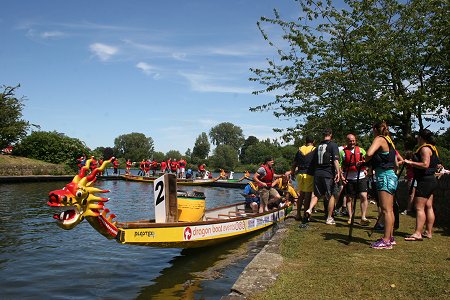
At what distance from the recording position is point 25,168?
36.2 m

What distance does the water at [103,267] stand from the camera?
24.7ft

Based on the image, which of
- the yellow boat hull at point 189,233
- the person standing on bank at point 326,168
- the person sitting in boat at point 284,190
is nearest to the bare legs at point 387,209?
the person standing on bank at point 326,168

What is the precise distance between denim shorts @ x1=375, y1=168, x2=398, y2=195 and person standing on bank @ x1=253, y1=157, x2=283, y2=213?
228 inches

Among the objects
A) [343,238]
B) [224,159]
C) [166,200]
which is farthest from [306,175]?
[224,159]

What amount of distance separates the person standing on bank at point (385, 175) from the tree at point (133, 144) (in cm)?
12054

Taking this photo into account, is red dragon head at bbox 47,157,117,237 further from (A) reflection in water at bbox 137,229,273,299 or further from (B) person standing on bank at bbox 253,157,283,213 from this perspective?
(B) person standing on bank at bbox 253,157,283,213

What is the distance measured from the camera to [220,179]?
41844mm

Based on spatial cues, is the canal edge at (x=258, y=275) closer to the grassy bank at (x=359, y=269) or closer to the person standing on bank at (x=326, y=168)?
the grassy bank at (x=359, y=269)

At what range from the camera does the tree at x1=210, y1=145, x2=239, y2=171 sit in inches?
4619

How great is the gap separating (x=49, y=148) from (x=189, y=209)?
39170 millimetres

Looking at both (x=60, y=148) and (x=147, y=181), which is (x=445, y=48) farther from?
(x=60, y=148)

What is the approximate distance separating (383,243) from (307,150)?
3.99m

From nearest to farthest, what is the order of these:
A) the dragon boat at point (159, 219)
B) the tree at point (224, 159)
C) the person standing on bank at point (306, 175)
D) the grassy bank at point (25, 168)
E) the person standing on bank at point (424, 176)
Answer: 1. the dragon boat at point (159, 219)
2. the person standing on bank at point (424, 176)
3. the person standing on bank at point (306, 175)
4. the grassy bank at point (25, 168)
5. the tree at point (224, 159)

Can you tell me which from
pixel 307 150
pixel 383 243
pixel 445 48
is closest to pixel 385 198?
pixel 383 243
